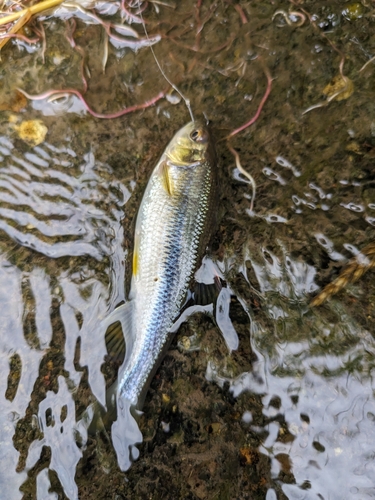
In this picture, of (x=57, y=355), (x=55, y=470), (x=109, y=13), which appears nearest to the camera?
(x=55, y=470)

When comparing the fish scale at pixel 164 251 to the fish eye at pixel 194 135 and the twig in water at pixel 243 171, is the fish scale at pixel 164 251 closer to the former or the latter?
the fish eye at pixel 194 135

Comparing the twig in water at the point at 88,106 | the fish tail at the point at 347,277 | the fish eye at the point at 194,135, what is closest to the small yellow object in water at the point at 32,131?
the twig in water at the point at 88,106

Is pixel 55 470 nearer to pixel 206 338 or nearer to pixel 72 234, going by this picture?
pixel 206 338

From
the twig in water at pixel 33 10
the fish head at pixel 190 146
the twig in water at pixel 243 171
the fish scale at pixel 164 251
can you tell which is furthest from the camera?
the twig in water at pixel 243 171

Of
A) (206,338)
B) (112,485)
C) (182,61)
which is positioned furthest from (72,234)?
(112,485)

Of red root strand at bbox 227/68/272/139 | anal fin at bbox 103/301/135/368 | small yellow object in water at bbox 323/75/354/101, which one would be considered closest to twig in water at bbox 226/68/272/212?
red root strand at bbox 227/68/272/139

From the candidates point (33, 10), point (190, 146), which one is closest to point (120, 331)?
point (190, 146)

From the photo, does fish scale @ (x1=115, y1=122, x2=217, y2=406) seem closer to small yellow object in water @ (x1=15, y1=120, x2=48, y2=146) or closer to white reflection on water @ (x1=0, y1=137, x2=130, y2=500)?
white reflection on water @ (x1=0, y1=137, x2=130, y2=500)
